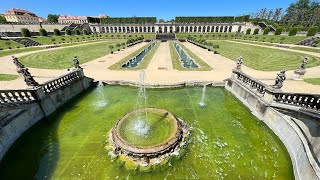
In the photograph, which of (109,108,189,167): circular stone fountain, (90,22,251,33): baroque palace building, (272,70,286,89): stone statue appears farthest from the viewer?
(90,22,251,33): baroque palace building

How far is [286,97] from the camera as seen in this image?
8.62 meters

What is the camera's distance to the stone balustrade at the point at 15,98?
8.21m

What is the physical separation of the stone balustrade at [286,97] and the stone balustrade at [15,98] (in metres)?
13.7

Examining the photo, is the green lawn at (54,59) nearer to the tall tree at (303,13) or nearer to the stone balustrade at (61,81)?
the stone balustrade at (61,81)

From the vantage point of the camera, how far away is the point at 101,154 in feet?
23.8

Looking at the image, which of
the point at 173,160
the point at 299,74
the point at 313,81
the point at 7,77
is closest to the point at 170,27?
the point at 299,74

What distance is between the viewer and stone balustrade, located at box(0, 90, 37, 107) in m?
8.21

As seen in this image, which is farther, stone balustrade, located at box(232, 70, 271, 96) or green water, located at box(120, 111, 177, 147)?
stone balustrade, located at box(232, 70, 271, 96)

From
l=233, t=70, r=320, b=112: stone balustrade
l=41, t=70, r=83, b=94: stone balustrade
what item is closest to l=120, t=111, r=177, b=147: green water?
l=233, t=70, r=320, b=112: stone balustrade

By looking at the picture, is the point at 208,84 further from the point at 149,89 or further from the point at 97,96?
the point at 97,96

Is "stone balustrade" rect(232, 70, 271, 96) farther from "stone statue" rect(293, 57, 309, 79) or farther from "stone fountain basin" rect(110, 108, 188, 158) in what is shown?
"stone statue" rect(293, 57, 309, 79)

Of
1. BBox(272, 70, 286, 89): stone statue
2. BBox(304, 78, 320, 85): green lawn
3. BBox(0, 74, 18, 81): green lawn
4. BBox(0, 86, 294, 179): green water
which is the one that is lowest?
BBox(0, 86, 294, 179): green water

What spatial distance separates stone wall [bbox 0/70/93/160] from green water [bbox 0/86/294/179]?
14.9 inches

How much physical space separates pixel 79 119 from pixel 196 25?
119m
